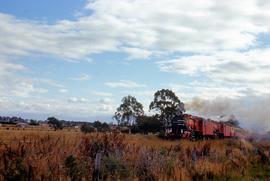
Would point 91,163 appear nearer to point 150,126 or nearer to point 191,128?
point 191,128

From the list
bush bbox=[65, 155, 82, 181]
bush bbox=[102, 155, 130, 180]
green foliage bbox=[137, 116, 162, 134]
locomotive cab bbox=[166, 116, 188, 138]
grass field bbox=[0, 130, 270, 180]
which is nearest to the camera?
grass field bbox=[0, 130, 270, 180]

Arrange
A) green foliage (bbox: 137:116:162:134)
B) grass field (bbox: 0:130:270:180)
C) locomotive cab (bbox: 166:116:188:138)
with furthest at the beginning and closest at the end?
green foliage (bbox: 137:116:162:134)
locomotive cab (bbox: 166:116:188:138)
grass field (bbox: 0:130:270:180)

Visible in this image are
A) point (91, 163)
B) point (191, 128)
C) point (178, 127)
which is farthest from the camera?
point (191, 128)

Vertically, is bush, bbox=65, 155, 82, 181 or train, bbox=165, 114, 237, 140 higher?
train, bbox=165, 114, 237, 140

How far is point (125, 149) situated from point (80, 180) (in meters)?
4.82

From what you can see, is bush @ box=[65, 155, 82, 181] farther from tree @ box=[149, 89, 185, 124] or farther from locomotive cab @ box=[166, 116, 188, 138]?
tree @ box=[149, 89, 185, 124]

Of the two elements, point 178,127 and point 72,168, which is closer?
point 72,168

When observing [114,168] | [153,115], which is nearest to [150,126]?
[153,115]

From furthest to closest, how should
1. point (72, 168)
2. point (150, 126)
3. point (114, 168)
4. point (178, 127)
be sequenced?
point (150, 126) < point (178, 127) < point (114, 168) < point (72, 168)

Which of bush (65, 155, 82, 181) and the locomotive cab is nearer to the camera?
bush (65, 155, 82, 181)

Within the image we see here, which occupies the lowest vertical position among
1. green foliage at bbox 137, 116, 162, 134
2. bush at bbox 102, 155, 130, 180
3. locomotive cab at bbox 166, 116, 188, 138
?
bush at bbox 102, 155, 130, 180

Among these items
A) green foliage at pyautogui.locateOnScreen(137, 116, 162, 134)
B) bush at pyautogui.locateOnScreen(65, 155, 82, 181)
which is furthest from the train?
bush at pyautogui.locateOnScreen(65, 155, 82, 181)

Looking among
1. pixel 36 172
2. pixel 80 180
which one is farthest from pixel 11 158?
pixel 80 180

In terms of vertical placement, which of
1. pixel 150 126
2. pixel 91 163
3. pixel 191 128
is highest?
pixel 150 126
